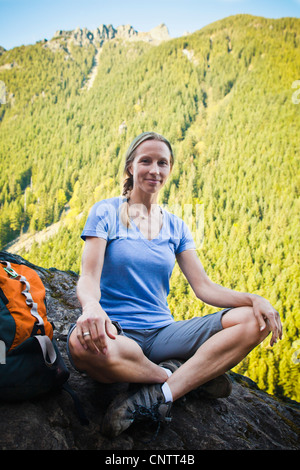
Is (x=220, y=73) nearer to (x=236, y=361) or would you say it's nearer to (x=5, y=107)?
(x=5, y=107)

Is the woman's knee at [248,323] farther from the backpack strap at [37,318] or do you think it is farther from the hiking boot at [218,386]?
the backpack strap at [37,318]

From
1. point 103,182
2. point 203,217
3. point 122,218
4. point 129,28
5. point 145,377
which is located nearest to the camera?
point 145,377

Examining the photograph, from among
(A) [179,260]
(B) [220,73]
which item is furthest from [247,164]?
(A) [179,260]

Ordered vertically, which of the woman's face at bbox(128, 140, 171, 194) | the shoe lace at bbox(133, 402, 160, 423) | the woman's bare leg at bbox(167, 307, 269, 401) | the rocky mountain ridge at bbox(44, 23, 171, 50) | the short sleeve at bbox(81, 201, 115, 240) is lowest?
the shoe lace at bbox(133, 402, 160, 423)

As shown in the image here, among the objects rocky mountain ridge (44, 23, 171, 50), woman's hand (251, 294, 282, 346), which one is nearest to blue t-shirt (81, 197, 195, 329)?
woman's hand (251, 294, 282, 346)

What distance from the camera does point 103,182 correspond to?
26.2 meters

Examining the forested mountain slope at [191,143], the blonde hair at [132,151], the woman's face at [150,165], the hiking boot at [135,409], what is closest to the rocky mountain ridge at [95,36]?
the forested mountain slope at [191,143]

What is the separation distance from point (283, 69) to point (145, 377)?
2747 cm

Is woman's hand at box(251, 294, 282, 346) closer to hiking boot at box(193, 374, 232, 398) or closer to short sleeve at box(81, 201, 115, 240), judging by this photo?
hiking boot at box(193, 374, 232, 398)

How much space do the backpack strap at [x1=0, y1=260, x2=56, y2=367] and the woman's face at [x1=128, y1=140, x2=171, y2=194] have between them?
0.86m

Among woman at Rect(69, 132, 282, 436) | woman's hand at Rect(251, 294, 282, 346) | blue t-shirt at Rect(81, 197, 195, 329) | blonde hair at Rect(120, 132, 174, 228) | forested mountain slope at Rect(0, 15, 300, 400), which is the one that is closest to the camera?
woman at Rect(69, 132, 282, 436)

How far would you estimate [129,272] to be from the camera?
1.59 meters

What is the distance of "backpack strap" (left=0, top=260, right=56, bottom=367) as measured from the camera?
1.23 m

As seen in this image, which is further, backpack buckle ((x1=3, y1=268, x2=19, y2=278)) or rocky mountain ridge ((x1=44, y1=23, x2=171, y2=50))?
rocky mountain ridge ((x1=44, y1=23, x2=171, y2=50))
